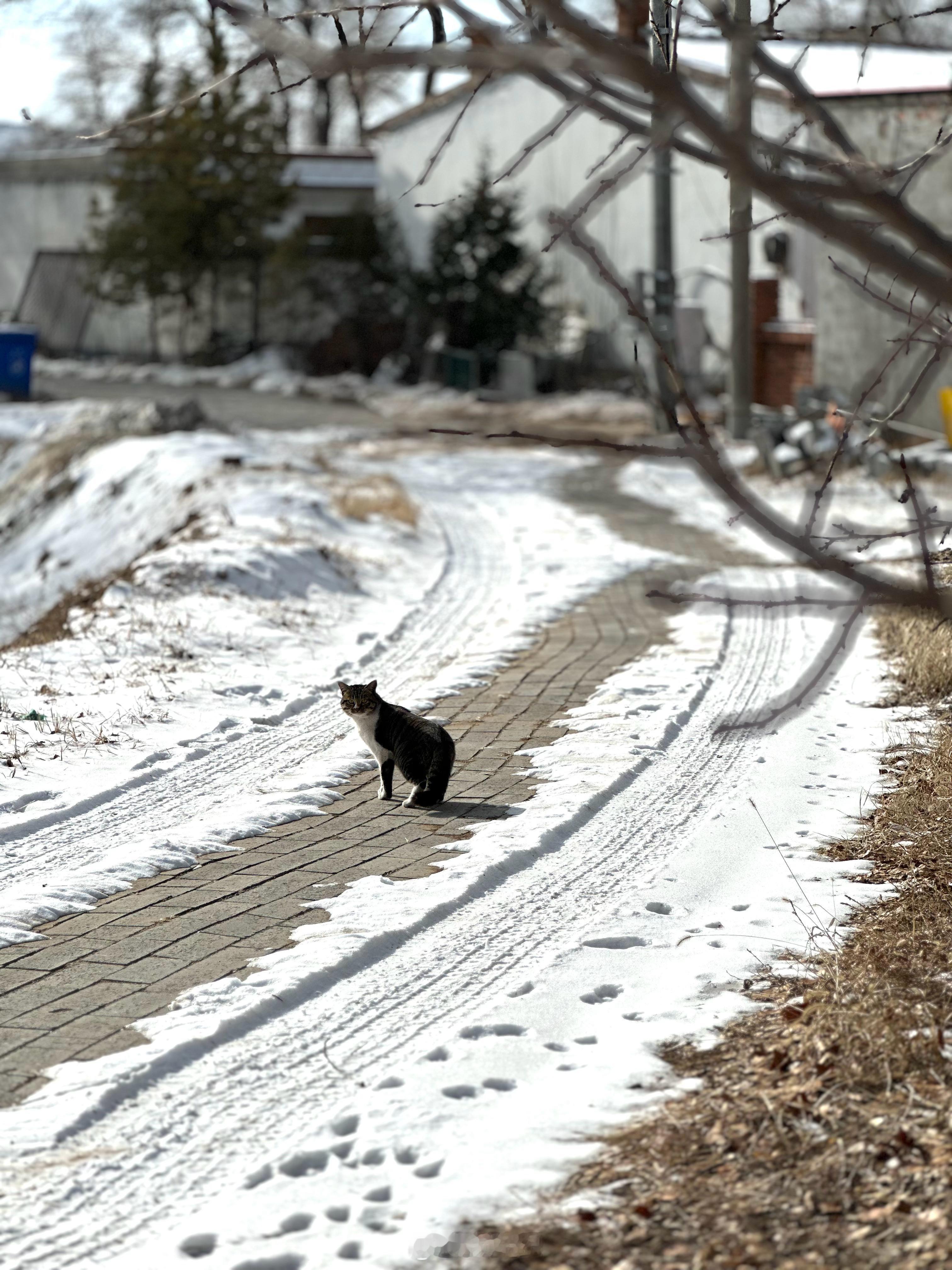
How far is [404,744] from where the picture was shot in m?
6.21

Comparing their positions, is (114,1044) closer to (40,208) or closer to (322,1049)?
(322,1049)

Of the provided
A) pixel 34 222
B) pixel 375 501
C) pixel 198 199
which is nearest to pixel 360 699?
pixel 375 501

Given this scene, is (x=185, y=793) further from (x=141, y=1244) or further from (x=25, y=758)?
(x=141, y=1244)

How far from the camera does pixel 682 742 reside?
713 centimetres

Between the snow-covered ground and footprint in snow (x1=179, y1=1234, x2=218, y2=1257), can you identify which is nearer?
footprint in snow (x1=179, y1=1234, x2=218, y2=1257)

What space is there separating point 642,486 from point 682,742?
9.77m

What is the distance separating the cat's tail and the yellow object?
10595mm

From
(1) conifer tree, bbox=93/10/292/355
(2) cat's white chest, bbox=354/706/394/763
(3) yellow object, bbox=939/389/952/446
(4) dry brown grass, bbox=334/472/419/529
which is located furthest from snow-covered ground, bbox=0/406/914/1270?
(1) conifer tree, bbox=93/10/292/355

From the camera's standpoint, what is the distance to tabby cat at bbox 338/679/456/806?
20.1ft

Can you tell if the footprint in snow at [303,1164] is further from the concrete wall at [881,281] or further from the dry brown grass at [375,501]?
the concrete wall at [881,281]

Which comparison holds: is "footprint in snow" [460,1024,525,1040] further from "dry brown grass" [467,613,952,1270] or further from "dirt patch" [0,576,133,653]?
"dirt patch" [0,576,133,653]

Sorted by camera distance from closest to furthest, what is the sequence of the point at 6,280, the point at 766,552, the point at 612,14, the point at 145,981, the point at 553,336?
1. the point at 145,981
2. the point at 766,552
3. the point at 553,336
4. the point at 612,14
5. the point at 6,280

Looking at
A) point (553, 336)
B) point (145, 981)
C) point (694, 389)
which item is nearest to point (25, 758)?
point (145, 981)

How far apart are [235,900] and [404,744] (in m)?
1.23
